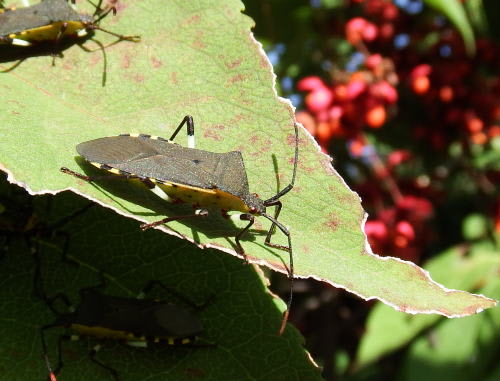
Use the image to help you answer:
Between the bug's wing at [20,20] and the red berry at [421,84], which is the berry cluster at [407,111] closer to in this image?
the red berry at [421,84]

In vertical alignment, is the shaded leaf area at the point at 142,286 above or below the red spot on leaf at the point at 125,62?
below

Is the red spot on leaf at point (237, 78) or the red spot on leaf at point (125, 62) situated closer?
the red spot on leaf at point (237, 78)

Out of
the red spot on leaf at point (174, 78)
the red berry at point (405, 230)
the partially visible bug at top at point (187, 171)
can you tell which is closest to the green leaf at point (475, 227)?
the red berry at point (405, 230)

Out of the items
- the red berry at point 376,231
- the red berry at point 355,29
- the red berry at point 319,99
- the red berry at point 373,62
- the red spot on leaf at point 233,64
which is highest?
the red spot on leaf at point 233,64

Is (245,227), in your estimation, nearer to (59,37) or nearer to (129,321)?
(129,321)

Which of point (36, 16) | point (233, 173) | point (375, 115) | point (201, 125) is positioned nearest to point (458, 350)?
point (375, 115)

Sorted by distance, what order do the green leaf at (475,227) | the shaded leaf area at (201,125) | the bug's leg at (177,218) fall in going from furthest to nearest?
the green leaf at (475,227) < the bug's leg at (177,218) < the shaded leaf area at (201,125)
